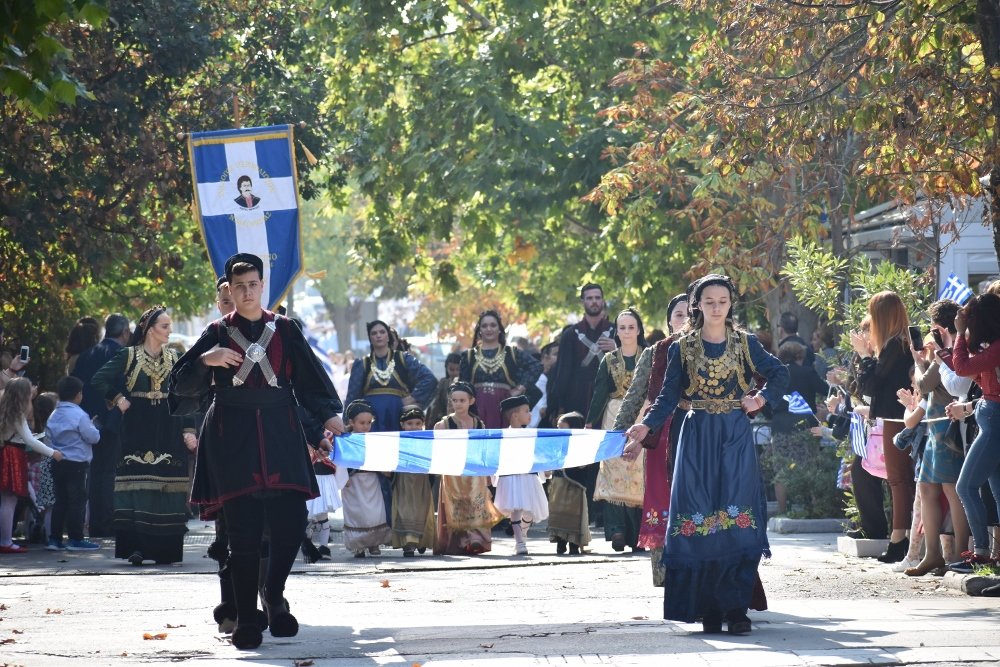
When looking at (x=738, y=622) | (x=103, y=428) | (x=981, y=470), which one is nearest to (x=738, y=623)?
(x=738, y=622)

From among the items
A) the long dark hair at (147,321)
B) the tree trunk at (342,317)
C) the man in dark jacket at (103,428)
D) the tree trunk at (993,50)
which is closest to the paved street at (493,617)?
Answer: the long dark hair at (147,321)

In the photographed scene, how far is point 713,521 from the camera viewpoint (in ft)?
31.8

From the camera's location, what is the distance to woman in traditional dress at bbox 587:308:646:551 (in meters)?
15.1

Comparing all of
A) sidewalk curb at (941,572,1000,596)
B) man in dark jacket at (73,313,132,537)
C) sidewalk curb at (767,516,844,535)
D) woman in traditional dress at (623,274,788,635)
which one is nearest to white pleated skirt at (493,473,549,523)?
sidewalk curb at (767,516,844,535)

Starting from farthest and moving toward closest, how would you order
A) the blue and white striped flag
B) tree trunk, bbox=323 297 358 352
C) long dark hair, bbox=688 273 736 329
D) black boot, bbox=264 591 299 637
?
tree trunk, bbox=323 297 358 352, the blue and white striped flag, long dark hair, bbox=688 273 736 329, black boot, bbox=264 591 299 637

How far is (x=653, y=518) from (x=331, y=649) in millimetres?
2979

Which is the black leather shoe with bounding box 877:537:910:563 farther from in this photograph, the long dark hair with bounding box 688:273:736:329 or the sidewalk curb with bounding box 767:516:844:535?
the long dark hair with bounding box 688:273:736:329

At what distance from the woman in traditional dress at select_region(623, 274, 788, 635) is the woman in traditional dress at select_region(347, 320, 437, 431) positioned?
24.9 feet

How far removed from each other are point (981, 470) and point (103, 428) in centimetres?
858

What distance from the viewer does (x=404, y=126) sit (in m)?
26.4

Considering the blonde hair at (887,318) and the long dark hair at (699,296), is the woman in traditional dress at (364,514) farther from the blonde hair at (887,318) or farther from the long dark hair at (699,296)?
the long dark hair at (699,296)

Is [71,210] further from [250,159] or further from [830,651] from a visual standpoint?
[830,651]

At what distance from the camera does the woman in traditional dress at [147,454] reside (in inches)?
567

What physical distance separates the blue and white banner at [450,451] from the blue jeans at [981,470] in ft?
11.7
